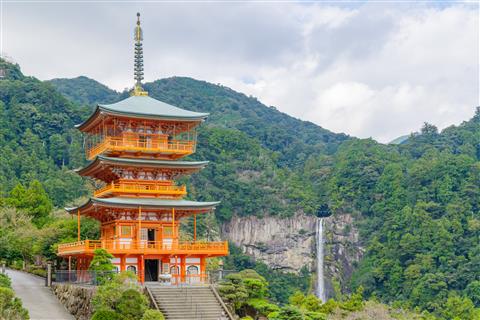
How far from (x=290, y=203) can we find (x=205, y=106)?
4740 cm

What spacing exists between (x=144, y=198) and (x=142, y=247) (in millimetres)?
2619

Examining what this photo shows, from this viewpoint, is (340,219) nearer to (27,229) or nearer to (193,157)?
(193,157)

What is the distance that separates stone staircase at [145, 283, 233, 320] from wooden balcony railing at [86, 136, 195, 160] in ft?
23.1

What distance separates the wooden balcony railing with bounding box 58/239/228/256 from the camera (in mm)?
36781

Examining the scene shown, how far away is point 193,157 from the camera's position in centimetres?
8888

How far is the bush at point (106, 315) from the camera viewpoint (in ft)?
96.7

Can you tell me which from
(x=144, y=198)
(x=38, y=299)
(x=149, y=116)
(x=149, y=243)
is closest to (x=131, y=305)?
(x=38, y=299)

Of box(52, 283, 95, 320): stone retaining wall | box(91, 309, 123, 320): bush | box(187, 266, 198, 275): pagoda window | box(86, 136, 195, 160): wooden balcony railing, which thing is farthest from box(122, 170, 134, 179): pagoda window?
box(91, 309, 123, 320): bush

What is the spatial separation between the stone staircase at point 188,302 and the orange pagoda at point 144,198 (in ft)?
8.97

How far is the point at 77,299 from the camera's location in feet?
114

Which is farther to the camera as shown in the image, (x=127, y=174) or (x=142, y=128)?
(x=142, y=128)

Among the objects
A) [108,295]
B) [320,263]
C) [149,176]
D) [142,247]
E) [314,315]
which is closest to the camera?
[108,295]

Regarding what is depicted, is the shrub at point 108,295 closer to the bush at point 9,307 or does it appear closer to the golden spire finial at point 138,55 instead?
the bush at point 9,307

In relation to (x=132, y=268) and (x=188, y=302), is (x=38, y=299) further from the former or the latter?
(x=188, y=302)
